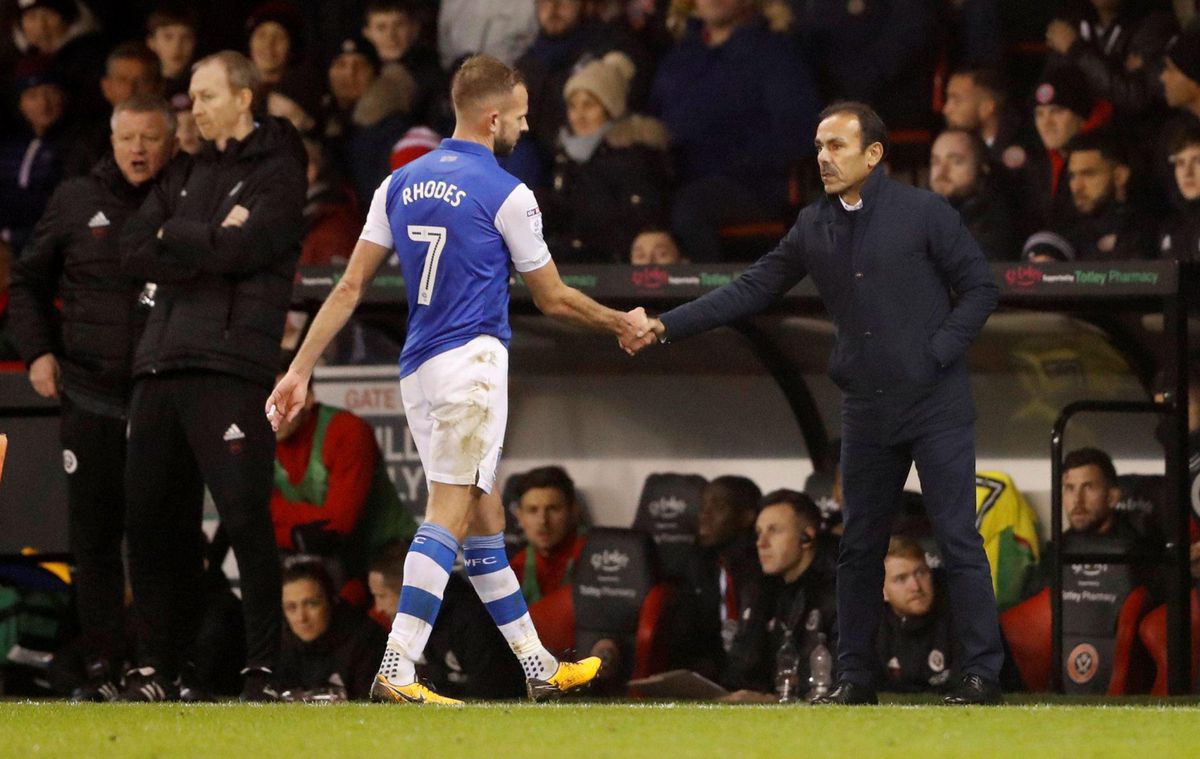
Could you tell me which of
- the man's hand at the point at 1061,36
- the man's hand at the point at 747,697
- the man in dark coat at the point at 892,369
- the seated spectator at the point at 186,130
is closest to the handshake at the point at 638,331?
the man in dark coat at the point at 892,369

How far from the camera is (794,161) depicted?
1029 centimetres

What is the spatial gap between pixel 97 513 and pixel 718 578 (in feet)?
9.46

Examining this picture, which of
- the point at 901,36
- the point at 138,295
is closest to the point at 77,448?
the point at 138,295

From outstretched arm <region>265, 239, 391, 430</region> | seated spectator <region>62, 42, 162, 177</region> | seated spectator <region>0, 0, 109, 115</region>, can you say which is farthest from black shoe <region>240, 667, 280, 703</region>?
seated spectator <region>0, 0, 109, 115</region>

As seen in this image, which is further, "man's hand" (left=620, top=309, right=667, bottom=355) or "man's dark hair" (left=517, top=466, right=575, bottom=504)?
"man's dark hair" (left=517, top=466, right=575, bottom=504)

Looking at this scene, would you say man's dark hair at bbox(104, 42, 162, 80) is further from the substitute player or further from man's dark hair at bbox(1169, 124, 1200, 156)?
man's dark hair at bbox(1169, 124, 1200, 156)

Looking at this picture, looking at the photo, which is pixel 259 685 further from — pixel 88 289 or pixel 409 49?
pixel 409 49

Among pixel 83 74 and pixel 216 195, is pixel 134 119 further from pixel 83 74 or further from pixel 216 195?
pixel 83 74

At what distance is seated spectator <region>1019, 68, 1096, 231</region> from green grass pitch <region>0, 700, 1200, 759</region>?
3.54 metres

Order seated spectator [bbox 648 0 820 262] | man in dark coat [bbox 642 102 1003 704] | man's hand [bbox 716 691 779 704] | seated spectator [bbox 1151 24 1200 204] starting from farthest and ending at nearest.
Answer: seated spectator [bbox 648 0 820 262], seated spectator [bbox 1151 24 1200 204], man's hand [bbox 716 691 779 704], man in dark coat [bbox 642 102 1003 704]

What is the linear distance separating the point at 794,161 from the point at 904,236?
3575 millimetres

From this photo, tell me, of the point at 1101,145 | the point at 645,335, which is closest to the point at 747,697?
the point at 645,335

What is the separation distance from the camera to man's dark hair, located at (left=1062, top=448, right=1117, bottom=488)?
877 centimetres

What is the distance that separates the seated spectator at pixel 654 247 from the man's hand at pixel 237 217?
2.82 metres
